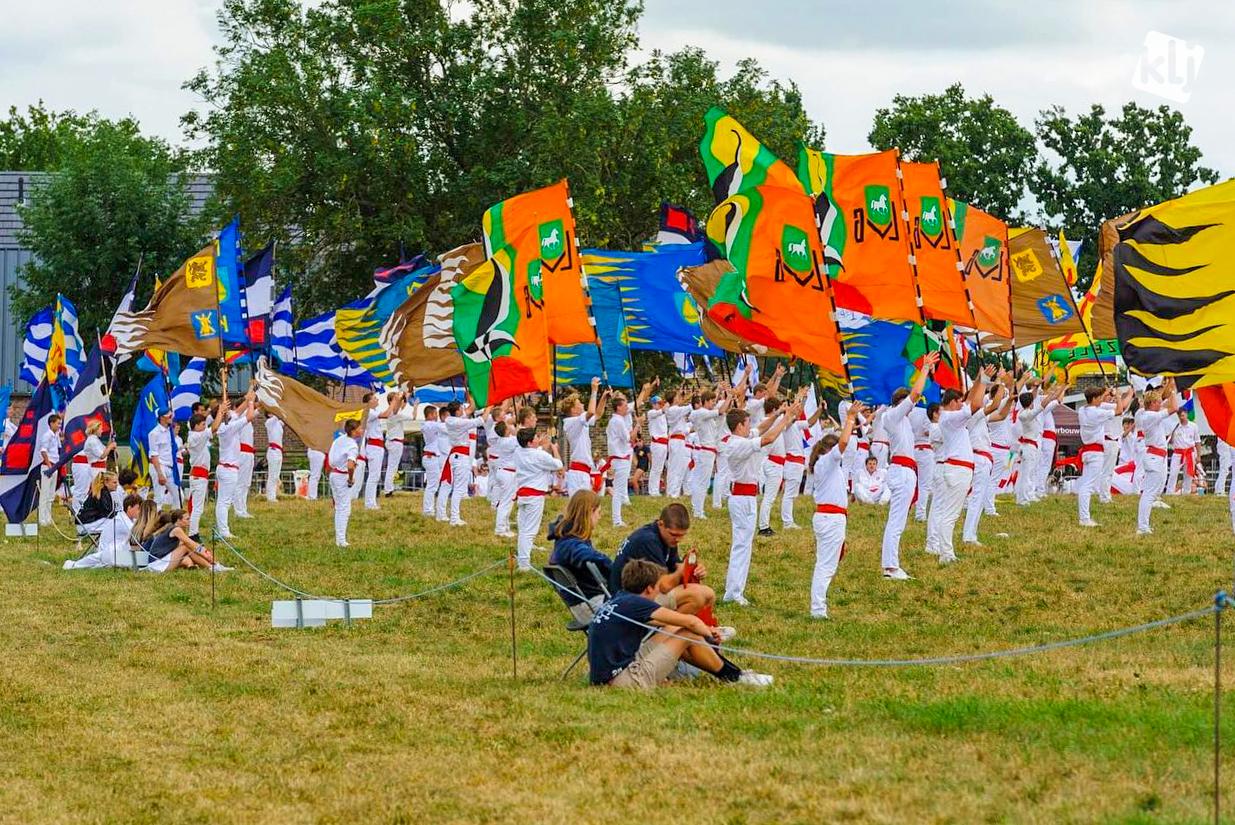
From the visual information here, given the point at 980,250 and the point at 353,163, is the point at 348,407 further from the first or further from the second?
the point at 353,163

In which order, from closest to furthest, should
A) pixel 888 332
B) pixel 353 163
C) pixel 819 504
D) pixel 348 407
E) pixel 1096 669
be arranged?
pixel 1096 669
pixel 819 504
pixel 888 332
pixel 348 407
pixel 353 163

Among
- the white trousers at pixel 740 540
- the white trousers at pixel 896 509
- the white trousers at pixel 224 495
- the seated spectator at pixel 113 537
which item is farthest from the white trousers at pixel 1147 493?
the seated spectator at pixel 113 537

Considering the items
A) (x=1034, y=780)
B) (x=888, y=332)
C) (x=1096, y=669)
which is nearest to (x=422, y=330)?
(x=888, y=332)

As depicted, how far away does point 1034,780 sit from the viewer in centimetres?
981

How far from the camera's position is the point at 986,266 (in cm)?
2489

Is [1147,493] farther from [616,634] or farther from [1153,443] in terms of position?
[616,634]

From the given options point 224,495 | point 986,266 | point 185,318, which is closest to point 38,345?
point 185,318

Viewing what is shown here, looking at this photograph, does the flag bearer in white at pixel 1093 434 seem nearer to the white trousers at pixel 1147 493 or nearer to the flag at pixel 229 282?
→ the white trousers at pixel 1147 493

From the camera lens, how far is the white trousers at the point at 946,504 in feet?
71.3

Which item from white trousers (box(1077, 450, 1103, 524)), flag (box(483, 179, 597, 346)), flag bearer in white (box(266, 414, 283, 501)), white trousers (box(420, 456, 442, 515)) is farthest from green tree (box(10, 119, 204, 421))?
white trousers (box(1077, 450, 1103, 524))

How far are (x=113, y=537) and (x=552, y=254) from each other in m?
7.15

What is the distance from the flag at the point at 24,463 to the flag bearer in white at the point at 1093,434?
52.7ft

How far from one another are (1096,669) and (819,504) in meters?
4.40

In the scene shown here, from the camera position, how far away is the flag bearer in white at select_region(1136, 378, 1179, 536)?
25.3 m
